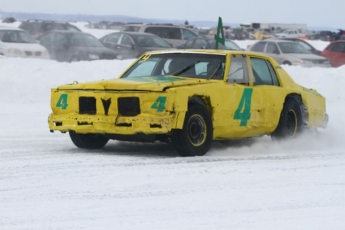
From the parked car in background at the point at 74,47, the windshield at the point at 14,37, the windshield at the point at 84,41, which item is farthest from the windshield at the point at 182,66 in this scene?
the windshield at the point at 84,41

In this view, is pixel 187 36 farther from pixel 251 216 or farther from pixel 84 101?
pixel 251 216

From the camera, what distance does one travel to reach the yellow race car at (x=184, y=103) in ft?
34.2

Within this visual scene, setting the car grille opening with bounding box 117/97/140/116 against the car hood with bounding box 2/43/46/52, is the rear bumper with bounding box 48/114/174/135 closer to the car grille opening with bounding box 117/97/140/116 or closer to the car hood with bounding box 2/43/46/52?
the car grille opening with bounding box 117/97/140/116

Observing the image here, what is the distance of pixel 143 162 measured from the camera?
1015 cm

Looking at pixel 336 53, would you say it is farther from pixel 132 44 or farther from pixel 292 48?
pixel 132 44

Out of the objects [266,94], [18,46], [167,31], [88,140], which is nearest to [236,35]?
[167,31]

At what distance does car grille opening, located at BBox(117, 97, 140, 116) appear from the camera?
34.5 feet

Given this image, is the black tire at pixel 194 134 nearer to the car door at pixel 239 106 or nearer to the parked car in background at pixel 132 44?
the car door at pixel 239 106

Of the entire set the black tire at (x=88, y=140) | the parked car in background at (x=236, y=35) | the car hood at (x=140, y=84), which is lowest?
the parked car in background at (x=236, y=35)

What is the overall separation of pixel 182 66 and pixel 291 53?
65.6 feet

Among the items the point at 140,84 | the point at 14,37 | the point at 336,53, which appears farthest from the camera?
the point at 336,53

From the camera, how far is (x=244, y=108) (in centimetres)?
1160

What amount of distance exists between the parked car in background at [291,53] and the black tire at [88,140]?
1986 cm

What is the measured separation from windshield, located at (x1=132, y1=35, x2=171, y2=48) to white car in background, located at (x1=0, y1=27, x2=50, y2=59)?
12.7 ft
